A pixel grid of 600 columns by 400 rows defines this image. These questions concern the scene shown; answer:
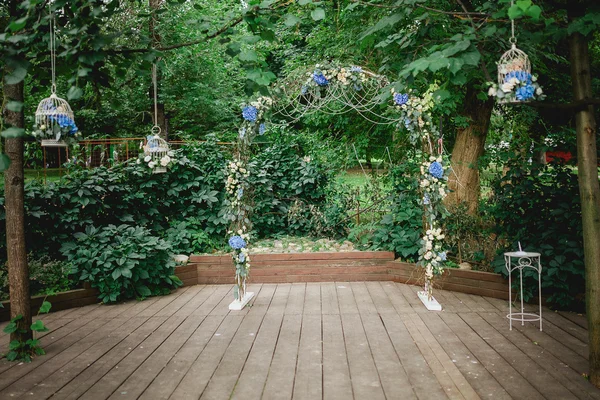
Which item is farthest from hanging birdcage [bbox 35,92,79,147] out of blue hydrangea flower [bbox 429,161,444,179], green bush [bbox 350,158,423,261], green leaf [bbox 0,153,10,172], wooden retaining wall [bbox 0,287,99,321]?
green bush [bbox 350,158,423,261]

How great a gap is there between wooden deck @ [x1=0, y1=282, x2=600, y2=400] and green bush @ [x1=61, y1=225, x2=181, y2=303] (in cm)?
22

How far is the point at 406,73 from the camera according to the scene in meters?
2.72

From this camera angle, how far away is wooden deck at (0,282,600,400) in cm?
335

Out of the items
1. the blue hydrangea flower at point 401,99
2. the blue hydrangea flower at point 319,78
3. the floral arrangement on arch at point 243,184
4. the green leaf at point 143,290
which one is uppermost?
the blue hydrangea flower at point 319,78

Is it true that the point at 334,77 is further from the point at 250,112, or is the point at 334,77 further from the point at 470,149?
the point at 470,149

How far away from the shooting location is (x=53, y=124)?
299 centimetres

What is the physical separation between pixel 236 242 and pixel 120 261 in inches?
49.7

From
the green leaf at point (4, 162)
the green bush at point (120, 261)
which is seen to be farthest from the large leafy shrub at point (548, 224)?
the green leaf at point (4, 162)

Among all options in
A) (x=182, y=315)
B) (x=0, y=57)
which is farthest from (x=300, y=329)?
(x=0, y=57)

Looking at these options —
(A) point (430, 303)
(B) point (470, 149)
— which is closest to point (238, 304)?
(A) point (430, 303)

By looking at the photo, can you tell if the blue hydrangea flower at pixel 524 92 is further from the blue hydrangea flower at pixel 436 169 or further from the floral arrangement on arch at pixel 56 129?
the blue hydrangea flower at pixel 436 169

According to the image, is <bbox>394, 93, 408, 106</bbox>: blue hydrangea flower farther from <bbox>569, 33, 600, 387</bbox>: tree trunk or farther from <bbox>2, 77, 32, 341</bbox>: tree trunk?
<bbox>2, 77, 32, 341</bbox>: tree trunk

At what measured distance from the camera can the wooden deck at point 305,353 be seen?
3.35m

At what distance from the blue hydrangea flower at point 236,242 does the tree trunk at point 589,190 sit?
131 inches
